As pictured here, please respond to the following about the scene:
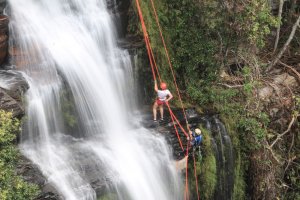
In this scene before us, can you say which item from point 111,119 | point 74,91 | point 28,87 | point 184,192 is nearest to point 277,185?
point 184,192

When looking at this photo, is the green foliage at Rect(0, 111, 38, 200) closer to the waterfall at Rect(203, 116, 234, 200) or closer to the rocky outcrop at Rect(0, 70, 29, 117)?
the rocky outcrop at Rect(0, 70, 29, 117)

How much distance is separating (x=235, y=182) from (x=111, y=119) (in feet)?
13.2

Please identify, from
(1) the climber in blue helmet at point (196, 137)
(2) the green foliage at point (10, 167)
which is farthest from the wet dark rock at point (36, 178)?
(1) the climber in blue helmet at point (196, 137)

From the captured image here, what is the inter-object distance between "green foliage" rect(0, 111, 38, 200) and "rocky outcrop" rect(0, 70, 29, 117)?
0.27m

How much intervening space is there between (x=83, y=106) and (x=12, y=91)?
7.21 ft

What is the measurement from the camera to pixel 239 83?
45.5 ft

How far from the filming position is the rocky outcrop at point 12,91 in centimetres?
934

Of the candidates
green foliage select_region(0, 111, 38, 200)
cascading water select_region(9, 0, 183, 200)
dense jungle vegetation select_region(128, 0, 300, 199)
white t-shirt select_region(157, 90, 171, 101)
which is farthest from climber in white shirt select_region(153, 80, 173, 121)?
green foliage select_region(0, 111, 38, 200)

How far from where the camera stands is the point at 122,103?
1262cm

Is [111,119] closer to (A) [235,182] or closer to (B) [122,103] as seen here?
(B) [122,103]

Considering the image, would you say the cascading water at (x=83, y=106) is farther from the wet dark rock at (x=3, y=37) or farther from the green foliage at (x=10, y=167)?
the green foliage at (x=10, y=167)

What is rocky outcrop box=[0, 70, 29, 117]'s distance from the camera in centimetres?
934

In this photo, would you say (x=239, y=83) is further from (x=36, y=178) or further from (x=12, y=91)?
(x=36, y=178)

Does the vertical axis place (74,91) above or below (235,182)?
above
